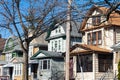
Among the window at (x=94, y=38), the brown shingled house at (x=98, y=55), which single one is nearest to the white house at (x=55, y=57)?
the brown shingled house at (x=98, y=55)

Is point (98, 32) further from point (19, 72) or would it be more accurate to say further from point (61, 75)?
point (19, 72)

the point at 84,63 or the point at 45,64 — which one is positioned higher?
the point at 84,63

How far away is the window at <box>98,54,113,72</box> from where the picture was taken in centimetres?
3569

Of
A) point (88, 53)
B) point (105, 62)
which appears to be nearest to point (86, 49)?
point (88, 53)

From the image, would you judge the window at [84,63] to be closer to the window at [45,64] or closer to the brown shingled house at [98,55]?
the brown shingled house at [98,55]

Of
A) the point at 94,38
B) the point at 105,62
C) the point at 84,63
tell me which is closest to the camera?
the point at 105,62

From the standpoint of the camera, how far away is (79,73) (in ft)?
122

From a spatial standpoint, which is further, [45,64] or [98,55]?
[45,64]


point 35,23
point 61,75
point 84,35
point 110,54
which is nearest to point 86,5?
point 35,23

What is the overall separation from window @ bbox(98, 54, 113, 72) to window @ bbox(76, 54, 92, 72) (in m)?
1.11

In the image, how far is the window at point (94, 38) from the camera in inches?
1481

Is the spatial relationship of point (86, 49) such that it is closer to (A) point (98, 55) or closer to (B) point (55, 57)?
(A) point (98, 55)

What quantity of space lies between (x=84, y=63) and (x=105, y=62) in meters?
2.40

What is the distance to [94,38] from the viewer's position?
38625 millimetres
